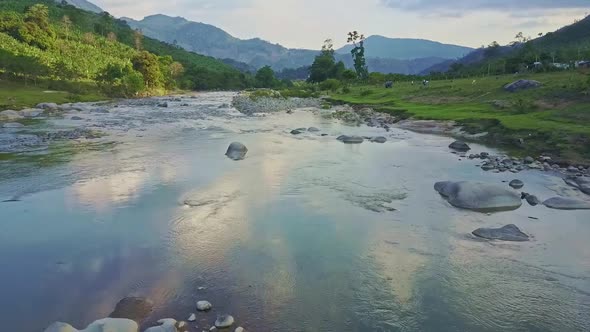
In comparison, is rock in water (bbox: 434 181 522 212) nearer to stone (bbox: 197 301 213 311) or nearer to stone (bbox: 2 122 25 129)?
stone (bbox: 197 301 213 311)

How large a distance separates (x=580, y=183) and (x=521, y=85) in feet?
90.5

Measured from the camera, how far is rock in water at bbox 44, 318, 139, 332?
321 inches

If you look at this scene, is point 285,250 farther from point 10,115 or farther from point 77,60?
point 77,60

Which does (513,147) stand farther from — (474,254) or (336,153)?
(474,254)

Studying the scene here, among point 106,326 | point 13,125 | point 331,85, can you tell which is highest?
point 331,85

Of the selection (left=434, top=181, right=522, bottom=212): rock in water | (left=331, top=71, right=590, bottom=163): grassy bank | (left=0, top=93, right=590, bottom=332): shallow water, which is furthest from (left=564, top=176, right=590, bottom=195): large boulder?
(left=331, top=71, right=590, bottom=163): grassy bank

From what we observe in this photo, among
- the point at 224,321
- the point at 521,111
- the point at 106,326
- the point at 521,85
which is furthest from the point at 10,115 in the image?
the point at 521,85

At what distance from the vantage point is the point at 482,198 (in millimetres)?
16828

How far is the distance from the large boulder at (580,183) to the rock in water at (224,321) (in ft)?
54.0

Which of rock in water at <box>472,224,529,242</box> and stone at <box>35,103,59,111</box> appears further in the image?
stone at <box>35,103,59,111</box>

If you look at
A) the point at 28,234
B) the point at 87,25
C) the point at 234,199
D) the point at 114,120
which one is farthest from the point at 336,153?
the point at 87,25

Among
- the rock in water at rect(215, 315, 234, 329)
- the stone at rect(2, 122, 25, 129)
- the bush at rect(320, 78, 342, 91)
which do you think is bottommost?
the rock in water at rect(215, 315, 234, 329)

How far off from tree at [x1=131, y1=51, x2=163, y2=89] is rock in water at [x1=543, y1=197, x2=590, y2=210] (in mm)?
92382

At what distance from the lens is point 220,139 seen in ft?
108
